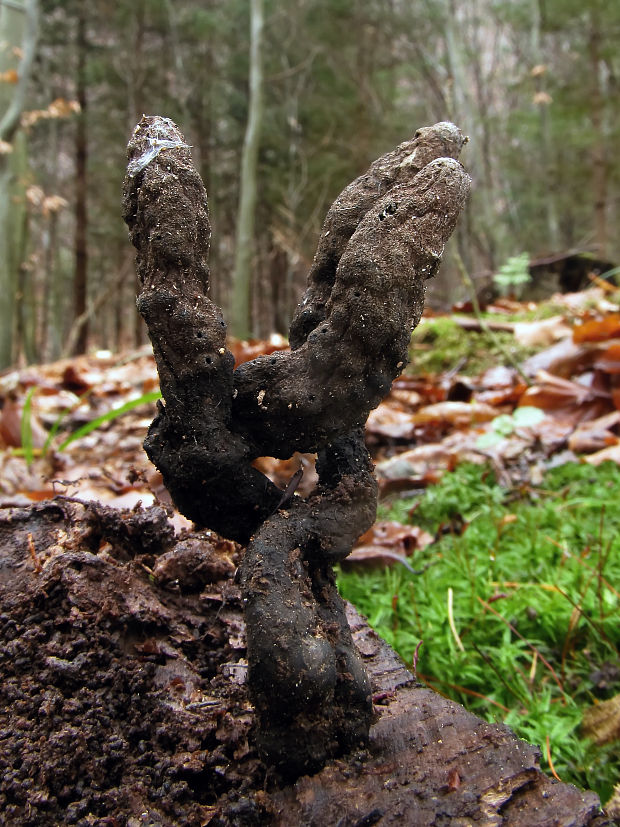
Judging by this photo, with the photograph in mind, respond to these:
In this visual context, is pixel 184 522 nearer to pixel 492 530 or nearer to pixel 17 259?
pixel 492 530

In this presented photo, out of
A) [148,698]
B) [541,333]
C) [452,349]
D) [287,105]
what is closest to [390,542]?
[148,698]

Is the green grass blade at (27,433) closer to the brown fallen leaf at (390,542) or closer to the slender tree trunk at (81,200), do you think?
the brown fallen leaf at (390,542)

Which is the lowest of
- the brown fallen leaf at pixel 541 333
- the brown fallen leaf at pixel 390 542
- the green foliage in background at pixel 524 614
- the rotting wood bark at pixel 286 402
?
the brown fallen leaf at pixel 390 542

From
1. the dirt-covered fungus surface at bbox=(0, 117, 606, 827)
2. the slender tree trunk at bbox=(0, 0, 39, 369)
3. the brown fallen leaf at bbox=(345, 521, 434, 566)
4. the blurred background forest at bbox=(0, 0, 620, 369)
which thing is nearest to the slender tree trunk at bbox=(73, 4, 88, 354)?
the blurred background forest at bbox=(0, 0, 620, 369)

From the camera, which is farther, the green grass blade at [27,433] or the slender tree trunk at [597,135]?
the slender tree trunk at [597,135]

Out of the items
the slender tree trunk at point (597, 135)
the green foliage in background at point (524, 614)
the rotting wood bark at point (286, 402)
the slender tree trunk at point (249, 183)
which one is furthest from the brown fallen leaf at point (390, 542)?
the slender tree trunk at point (597, 135)

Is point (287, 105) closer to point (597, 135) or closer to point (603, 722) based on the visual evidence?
point (597, 135)

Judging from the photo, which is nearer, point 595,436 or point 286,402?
point 286,402
